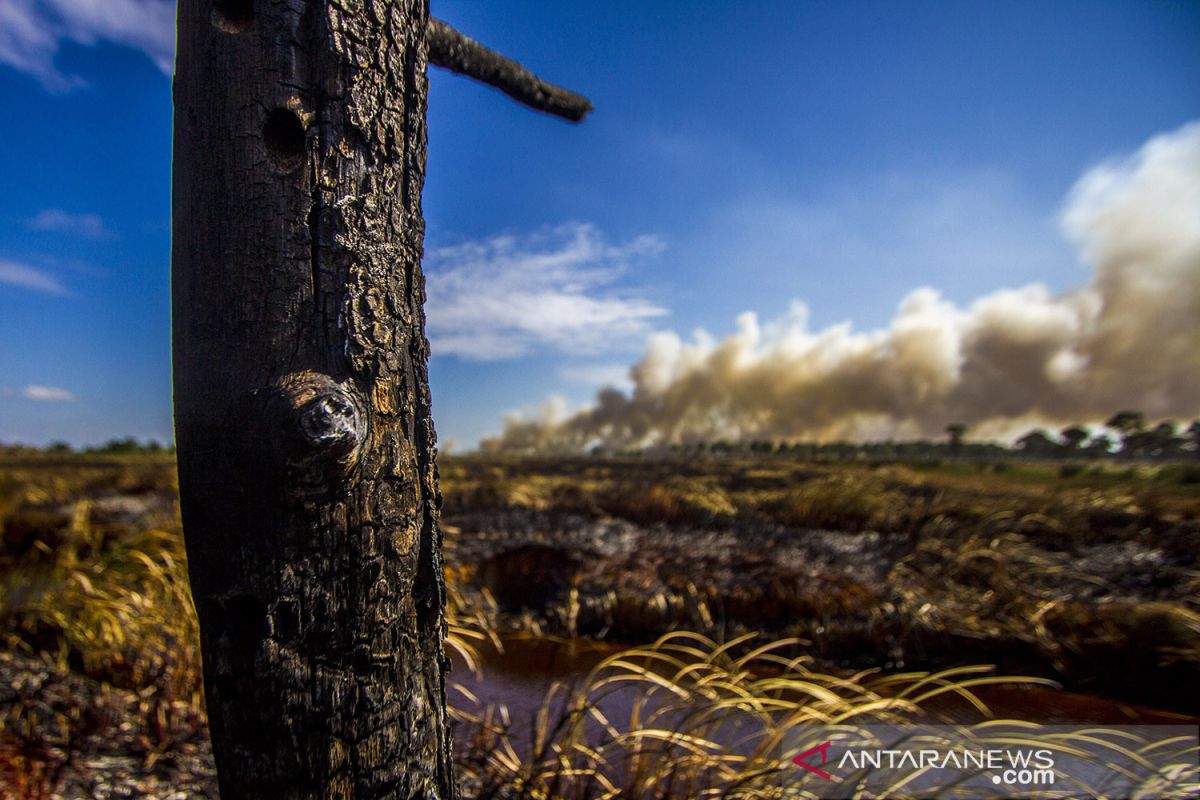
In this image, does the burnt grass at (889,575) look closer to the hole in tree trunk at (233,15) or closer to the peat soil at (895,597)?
the peat soil at (895,597)

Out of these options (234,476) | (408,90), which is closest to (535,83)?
(408,90)

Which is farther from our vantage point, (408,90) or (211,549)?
(408,90)

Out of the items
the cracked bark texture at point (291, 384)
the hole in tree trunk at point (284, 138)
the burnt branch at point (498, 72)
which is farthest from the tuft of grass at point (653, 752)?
the burnt branch at point (498, 72)

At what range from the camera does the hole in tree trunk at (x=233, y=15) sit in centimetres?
88

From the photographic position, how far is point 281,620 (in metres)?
0.86

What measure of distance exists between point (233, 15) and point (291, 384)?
1.93ft

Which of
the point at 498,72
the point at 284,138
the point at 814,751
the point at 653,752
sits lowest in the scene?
the point at 814,751

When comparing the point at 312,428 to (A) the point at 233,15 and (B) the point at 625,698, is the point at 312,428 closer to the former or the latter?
(A) the point at 233,15

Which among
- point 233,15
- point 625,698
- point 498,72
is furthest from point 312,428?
point 625,698

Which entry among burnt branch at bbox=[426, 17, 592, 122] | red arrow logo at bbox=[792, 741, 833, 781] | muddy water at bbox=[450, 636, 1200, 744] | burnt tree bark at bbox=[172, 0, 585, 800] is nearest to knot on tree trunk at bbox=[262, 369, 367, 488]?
burnt tree bark at bbox=[172, 0, 585, 800]

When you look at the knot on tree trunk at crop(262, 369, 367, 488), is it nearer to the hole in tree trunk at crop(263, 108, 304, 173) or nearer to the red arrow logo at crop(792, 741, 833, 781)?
the hole in tree trunk at crop(263, 108, 304, 173)

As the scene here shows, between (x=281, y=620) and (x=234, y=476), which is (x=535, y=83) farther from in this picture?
(x=281, y=620)

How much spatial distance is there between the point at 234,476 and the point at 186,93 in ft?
1.94

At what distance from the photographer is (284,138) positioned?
896 mm
